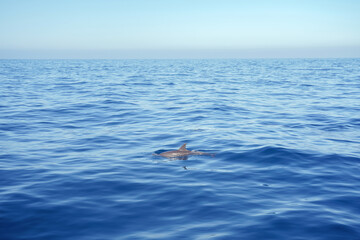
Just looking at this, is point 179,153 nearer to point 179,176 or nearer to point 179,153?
point 179,153

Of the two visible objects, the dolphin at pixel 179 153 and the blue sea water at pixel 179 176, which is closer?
the blue sea water at pixel 179 176

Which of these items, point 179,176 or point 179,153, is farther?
point 179,153

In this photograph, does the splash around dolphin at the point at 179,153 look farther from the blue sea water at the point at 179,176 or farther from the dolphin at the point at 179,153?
the blue sea water at the point at 179,176

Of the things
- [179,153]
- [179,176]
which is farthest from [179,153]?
[179,176]

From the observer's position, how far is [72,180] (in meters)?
9.61

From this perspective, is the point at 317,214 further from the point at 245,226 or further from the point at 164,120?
the point at 164,120

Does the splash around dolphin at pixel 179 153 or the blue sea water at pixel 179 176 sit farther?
the splash around dolphin at pixel 179 153

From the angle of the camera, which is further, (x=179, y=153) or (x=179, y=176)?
(x=179, y=153)

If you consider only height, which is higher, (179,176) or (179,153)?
(179,153)

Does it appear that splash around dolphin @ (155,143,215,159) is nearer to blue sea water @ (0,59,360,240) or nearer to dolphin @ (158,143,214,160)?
dolphin @ (158,143,214,160)

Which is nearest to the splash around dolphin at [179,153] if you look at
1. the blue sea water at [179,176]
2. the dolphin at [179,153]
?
the dolphin at [179,153]

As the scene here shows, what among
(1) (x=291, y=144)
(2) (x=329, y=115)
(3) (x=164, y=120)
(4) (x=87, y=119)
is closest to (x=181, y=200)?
(1) (x=291, y=144)

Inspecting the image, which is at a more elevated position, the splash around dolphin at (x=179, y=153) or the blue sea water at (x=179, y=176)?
the splash around dolphin at (x=179, y=153)

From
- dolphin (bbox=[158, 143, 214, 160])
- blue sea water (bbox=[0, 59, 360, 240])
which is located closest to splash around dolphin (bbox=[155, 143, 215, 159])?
dolphin (bbox=[158, 143, 214, 160])
